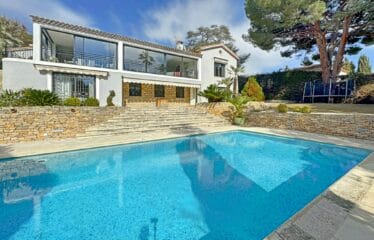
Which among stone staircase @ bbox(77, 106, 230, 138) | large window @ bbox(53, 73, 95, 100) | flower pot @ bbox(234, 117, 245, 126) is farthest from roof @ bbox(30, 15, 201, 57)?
flower pot @ bbox(234, 117, 245, 126)

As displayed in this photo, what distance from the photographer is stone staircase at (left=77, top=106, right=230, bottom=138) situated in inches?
846

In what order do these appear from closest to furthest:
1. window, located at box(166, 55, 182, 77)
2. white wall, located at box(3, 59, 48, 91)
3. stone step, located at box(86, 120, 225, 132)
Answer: stone step, located at box(86, 120, 225, 132)
white wall, located at box(3, 59, 48, 91)
window, located at box(166, 55, 182, 77)

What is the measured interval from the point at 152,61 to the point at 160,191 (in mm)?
30568

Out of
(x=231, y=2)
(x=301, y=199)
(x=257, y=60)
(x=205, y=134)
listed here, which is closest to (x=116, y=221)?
(x=301, y=199)

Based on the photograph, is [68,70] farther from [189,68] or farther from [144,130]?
[189,68]

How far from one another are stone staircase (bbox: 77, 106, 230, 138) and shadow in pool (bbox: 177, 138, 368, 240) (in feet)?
33.4

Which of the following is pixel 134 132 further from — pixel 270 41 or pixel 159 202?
pixel 270 41

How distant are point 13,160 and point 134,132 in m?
11.2

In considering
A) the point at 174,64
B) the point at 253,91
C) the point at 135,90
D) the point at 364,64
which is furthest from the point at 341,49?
the point at 364,64

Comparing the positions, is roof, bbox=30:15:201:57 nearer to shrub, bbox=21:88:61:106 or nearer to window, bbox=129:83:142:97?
window, bbox=129:83:142:97

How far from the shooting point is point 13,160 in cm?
1252

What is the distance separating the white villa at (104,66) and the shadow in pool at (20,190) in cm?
1585

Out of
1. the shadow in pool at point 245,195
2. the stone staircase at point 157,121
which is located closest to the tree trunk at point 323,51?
the stone staircase at point 157,121

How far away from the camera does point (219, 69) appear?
44.7 metres
